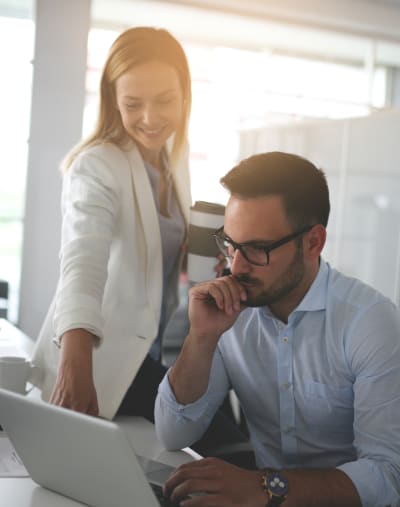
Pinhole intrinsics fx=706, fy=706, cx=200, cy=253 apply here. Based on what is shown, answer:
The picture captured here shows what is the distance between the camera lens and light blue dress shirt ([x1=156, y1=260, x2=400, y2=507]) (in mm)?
1293

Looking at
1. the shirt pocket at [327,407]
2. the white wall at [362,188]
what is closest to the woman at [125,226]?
the shirt pocket at [327,407]

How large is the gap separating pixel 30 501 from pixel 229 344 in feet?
2.09

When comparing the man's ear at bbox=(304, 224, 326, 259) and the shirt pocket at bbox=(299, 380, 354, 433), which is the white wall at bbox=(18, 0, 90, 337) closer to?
the man's ear at bbox=(304, 224, 326, 259)

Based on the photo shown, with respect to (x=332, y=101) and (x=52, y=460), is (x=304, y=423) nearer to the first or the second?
(x=52, y=460)

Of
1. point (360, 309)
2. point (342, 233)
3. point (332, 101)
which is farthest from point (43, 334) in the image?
point (332, 101)

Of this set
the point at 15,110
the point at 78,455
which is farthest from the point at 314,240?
the point at 15,110

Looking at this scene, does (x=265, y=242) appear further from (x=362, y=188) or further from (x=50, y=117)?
(x=50, y=117)

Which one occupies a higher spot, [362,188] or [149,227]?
[362,188]

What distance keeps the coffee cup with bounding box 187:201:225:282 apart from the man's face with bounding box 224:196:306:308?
10.9 inches

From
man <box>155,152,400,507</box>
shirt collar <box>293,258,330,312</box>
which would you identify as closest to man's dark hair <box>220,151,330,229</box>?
man <box>155,152,400,507</box>

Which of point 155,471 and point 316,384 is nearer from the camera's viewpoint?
point 155,471

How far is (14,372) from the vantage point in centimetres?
154

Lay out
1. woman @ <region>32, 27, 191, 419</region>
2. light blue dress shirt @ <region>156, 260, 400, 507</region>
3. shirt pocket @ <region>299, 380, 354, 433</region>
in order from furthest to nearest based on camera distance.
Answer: woman @ <region>32, 27, 191, 419</region>
shirt pocket @ <region>299, 380, 354, 433</region>
light blue dress shirt @ <region>156, 260, 400, 507</region>

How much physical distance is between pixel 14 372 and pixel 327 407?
67cm
